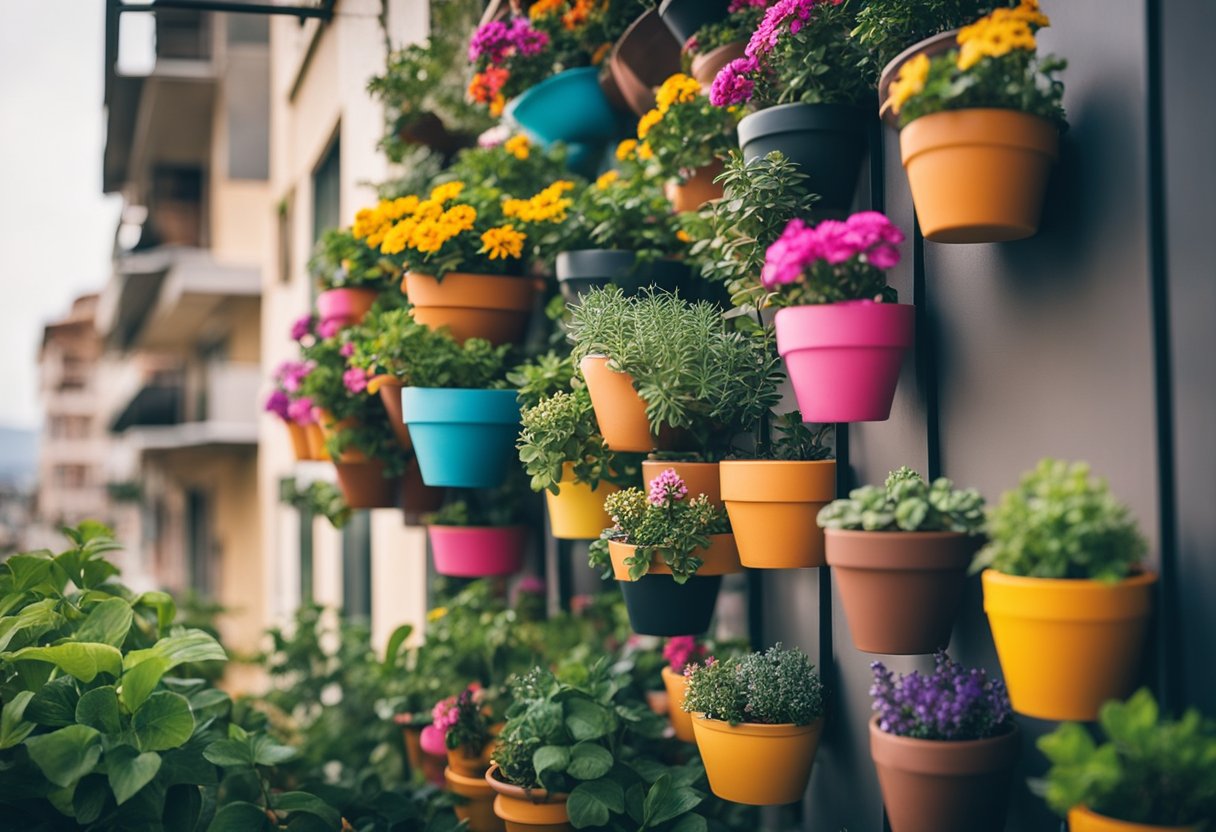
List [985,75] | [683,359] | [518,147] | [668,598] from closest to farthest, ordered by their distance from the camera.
Answer: [985,75], [683,359], [668,598], [518,147]

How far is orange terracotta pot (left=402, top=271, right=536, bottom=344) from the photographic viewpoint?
8.95 feet

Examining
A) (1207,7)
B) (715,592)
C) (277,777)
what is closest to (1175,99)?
(1207,7)

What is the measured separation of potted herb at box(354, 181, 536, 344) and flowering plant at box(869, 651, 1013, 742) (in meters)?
1.56

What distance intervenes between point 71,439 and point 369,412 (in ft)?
124

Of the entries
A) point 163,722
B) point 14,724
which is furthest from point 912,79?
point 14,724

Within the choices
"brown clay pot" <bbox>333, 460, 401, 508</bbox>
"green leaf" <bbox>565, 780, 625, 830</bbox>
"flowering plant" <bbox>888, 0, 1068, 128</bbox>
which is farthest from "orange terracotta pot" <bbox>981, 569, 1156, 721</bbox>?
"brown clay pot" <bbox>333, 460, 401, 508</bbox>

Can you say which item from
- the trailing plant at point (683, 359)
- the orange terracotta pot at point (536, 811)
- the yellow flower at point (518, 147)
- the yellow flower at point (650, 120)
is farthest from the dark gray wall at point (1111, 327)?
the yellow flower at point (518, 147)

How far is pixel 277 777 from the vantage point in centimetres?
323

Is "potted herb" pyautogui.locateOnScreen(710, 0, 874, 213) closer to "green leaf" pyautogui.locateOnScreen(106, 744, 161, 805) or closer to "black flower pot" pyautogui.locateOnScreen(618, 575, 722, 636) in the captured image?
"black flower pot" pyautogui.locateOnScreen(618, 575, 722, 636)

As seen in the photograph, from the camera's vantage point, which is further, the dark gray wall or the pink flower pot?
the pink flower pot

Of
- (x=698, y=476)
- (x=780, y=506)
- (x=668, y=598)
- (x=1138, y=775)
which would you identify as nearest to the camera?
(x=1138, y=775)

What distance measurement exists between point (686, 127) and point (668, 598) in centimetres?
111

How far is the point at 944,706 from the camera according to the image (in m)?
1.52

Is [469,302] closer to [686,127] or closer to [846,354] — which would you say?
[686,127]
